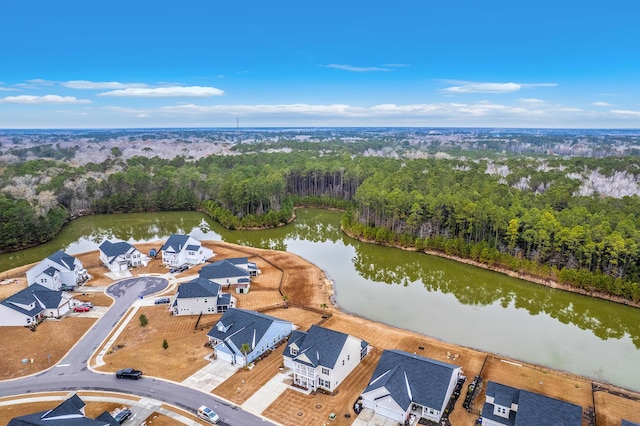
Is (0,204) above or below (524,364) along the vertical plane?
above

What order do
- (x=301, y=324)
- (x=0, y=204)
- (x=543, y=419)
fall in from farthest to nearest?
(x=0, y=204) < (x=301, y=324) < (x=543, y=419)

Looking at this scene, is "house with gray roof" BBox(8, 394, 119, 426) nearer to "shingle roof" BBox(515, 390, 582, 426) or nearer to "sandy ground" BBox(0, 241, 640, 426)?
"sandy ground" BBox(0, 241, 640, 426)

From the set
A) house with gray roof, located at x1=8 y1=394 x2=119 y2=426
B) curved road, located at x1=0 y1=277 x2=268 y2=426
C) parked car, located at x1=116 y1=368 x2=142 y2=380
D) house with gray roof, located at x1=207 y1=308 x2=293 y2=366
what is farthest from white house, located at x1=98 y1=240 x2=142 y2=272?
house with gray roof, located at x1=8 y1=394 x2=119 y2=426

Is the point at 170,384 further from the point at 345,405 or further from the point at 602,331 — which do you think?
the point at 602,331

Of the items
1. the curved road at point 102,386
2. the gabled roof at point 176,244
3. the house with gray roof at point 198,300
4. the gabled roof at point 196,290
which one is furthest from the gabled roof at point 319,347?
the gabled roof at point 176,244

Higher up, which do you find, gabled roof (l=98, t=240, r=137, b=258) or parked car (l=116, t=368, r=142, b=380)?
gabled roof (l=98, t=240, r=137, b=258)

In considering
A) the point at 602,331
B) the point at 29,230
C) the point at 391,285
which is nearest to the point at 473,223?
the point at 391,285

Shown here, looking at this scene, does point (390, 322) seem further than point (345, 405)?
Yes
